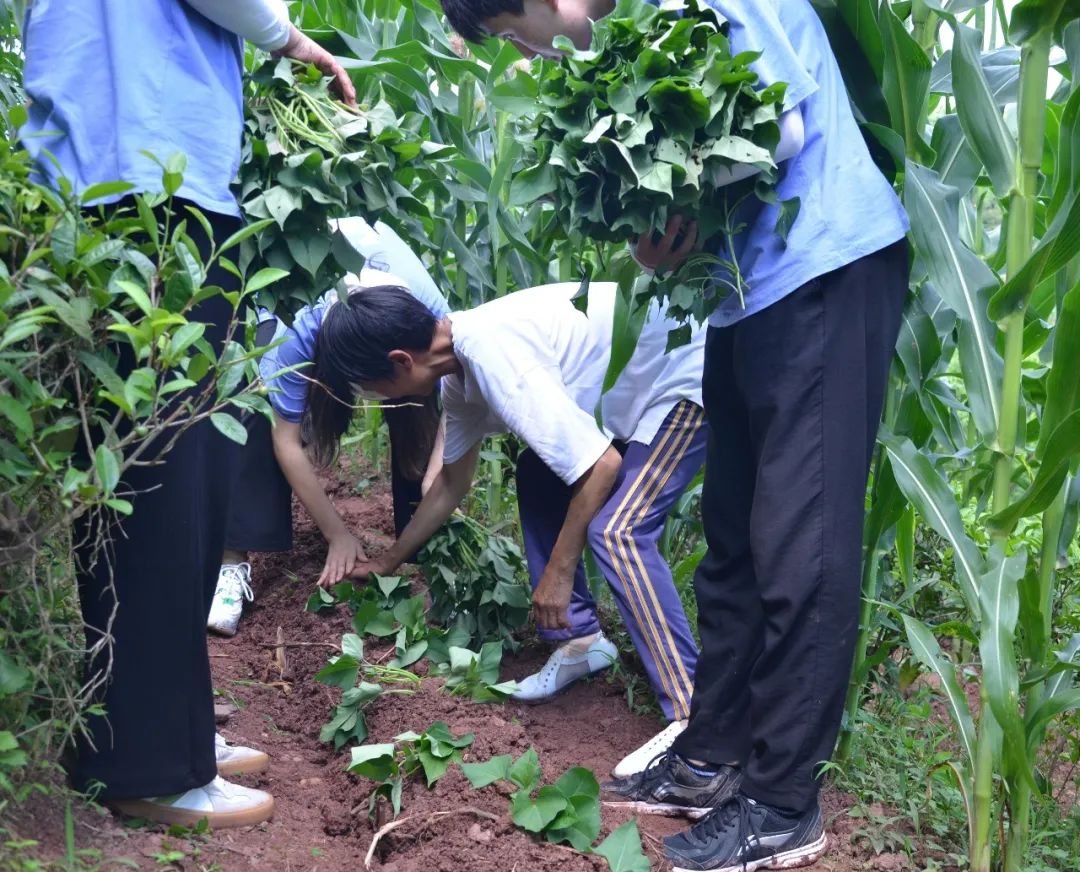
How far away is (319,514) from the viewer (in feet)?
11.8

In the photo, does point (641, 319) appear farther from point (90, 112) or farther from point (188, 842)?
point (188, 842)

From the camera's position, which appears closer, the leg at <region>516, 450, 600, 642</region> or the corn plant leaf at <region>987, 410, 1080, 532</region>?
the corn plant leaf at <region>987, 410, 1080, 532</region>

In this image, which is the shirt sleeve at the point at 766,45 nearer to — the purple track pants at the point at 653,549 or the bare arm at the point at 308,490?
the purple track pants at the point at 653,549

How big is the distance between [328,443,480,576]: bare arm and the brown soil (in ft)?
1.03

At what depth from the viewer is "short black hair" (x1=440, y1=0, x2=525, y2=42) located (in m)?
2.27

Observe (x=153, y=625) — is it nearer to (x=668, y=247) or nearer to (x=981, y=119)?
(x=668, y=247)

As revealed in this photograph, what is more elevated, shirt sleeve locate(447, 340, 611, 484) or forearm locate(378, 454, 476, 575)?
shirt sleeve locate(447, 340, 611, 484)

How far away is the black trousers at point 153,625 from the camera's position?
2.03 m

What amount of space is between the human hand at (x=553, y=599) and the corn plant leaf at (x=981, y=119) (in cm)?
140

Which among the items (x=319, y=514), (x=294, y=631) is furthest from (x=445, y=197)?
(x=294, y=631)

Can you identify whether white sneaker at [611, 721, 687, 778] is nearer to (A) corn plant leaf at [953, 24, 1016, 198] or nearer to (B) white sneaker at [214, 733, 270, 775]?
(B) white sneaker at [214, 733, 270, 775]

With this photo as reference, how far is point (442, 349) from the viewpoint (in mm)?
3086

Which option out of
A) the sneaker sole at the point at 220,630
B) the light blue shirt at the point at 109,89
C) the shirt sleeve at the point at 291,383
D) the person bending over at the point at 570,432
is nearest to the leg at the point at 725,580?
the person bending over at the point at 570,432

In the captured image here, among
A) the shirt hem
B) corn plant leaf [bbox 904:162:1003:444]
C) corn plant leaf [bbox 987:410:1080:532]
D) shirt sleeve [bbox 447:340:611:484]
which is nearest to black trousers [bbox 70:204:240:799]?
shirt sleeve [bbox 447:340:611:484]
